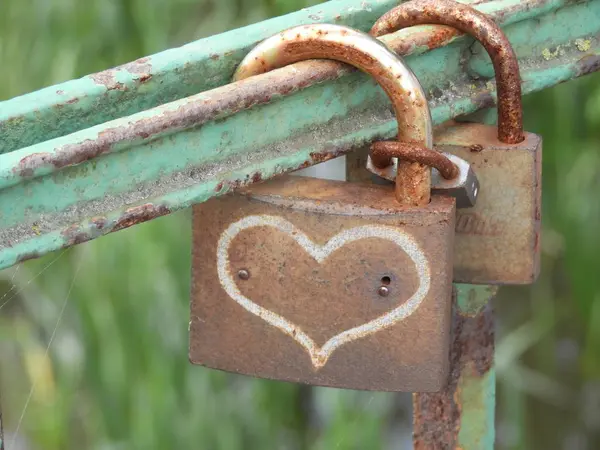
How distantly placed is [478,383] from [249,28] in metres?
0.34

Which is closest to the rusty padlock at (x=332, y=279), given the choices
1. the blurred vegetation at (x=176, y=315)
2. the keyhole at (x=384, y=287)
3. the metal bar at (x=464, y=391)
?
the keyhole at (x=384, y=287)

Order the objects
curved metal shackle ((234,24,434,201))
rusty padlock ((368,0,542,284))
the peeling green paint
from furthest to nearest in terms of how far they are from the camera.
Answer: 1. the peeling green paint
2. rusty padlock ((368,0,542,284))
3. curved metal shackle ((234,24,434,201))

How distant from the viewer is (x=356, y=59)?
66 centimetres

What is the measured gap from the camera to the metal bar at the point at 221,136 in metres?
0.55

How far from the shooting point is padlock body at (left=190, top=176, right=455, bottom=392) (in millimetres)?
727

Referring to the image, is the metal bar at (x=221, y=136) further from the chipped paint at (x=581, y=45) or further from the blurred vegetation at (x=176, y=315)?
the blurred vegetation at (x=176, y=315)

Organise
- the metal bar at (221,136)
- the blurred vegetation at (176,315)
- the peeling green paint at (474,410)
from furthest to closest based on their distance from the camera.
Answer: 1. the blurred vegetation at (176,315)
2. the peeling green paint at (474,410)
3. the metal bar at (221,136)

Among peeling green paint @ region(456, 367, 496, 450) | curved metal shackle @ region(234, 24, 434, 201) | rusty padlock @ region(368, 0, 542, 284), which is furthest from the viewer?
peeling green paint @ region(456, 367, 496, 450)

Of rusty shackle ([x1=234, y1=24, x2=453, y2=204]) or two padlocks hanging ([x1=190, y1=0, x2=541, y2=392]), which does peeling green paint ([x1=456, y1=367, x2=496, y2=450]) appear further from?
rusty shackle ([x1=234, y1=24, x2=453, y2=204])

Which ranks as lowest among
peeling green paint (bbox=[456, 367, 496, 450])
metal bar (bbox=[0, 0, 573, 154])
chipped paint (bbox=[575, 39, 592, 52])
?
peeling green paint (bbox=[456, 367, 496, 450])

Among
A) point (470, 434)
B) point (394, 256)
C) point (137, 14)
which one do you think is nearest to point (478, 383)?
point (470, 434)

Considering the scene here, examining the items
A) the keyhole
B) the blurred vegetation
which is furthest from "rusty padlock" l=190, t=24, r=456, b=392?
the blurred vegetation

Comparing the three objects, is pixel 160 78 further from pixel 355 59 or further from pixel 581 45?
pixel 581 45

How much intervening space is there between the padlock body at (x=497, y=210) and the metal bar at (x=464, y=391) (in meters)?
0.05
